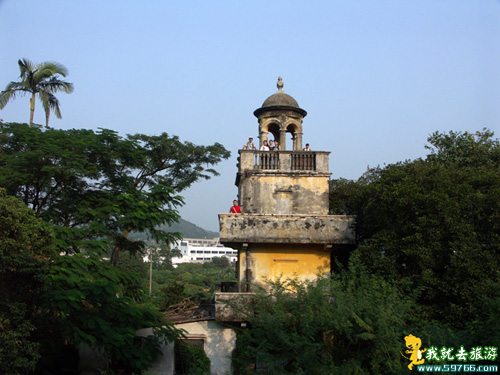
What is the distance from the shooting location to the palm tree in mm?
22156

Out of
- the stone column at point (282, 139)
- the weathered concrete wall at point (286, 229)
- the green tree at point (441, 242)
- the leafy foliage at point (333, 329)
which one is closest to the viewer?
the leafy foliage at point (333, 329)

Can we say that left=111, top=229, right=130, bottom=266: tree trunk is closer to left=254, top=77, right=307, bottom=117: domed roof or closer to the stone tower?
the stone tower

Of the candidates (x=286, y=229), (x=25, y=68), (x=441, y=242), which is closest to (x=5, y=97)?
(x=25, y=68)

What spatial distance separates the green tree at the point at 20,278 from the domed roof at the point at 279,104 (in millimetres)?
10583

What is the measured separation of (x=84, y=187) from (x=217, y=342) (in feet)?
23.4

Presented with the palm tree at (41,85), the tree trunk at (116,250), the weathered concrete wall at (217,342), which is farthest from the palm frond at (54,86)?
the weathered concrete wall at (217,342)

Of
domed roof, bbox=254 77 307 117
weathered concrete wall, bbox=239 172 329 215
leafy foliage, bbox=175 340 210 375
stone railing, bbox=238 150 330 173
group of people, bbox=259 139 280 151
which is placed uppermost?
domed roof, bbox=254 77 307 117

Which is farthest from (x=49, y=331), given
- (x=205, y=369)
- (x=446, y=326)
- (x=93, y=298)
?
(x=446, y=326)

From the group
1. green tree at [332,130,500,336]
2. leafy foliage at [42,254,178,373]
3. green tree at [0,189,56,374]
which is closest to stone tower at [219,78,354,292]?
green tree at [332,130,500,336]

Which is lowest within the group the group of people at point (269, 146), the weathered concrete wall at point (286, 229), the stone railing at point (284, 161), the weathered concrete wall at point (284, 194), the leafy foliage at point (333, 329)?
the leafy foliage at point (333, 329)

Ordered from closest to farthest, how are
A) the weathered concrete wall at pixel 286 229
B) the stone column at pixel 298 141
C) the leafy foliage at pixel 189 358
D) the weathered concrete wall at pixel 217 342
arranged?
the leafy foliage at pixel 189 358 < the weathered concrete wall at pixel 217 342 < the weathered concrete wall at pixel 286 229 < the stone column at pixel 298 141

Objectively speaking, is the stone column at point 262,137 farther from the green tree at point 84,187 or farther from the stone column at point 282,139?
the green tree at point 84,187

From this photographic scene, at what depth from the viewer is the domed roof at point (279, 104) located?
21.7 metres

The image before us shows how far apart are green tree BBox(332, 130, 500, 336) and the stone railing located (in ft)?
12.5
